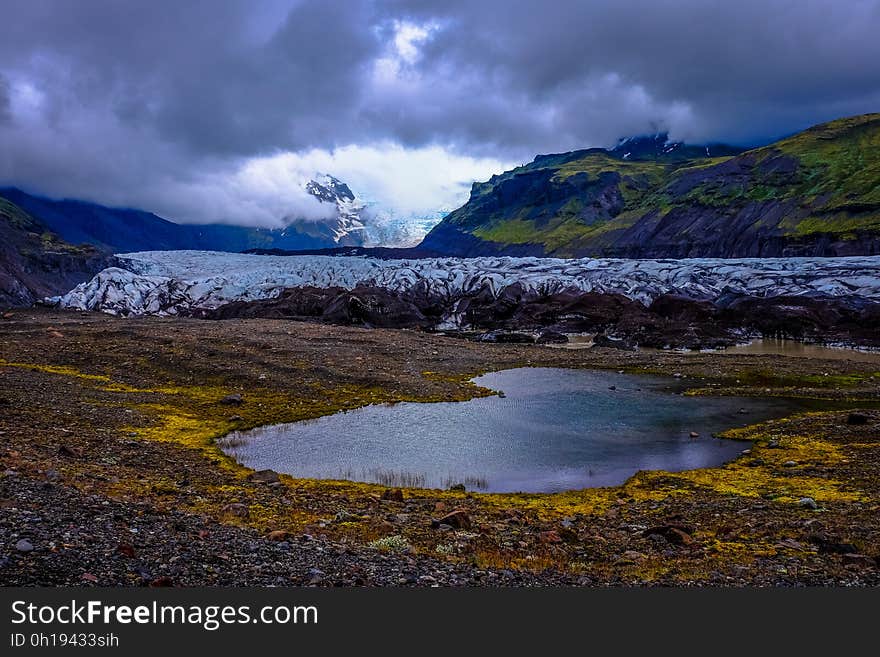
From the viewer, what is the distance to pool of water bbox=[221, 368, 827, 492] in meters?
19.3

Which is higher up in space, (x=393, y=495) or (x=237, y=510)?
(x=237, y=510)

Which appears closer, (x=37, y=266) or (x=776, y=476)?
(x=776, y=476)

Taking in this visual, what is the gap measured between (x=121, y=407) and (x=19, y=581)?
62.0 ft

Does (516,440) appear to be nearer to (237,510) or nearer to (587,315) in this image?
(237,510)

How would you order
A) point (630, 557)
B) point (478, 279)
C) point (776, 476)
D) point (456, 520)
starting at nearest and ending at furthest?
point (630, 557) < point (456, 520) < point (776, 476) < point (478, 279)

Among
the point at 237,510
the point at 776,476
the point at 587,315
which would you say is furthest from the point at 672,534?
the point at 587,315

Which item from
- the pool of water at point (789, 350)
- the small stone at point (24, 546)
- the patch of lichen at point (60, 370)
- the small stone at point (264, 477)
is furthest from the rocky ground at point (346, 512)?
the pool of water at point (789, 350)

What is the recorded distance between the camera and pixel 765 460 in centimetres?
2022

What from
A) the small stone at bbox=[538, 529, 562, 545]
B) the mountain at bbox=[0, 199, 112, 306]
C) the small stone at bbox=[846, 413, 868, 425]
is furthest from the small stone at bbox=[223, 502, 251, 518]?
the mountain at bbox=[0, 199, 112, 306]

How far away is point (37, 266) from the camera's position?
113 meters

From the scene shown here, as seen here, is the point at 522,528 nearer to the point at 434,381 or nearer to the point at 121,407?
the point at 121,407

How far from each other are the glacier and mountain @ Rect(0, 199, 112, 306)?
638 cm

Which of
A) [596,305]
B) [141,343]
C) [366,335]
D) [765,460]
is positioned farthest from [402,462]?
[596,305]

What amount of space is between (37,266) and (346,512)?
398ft
